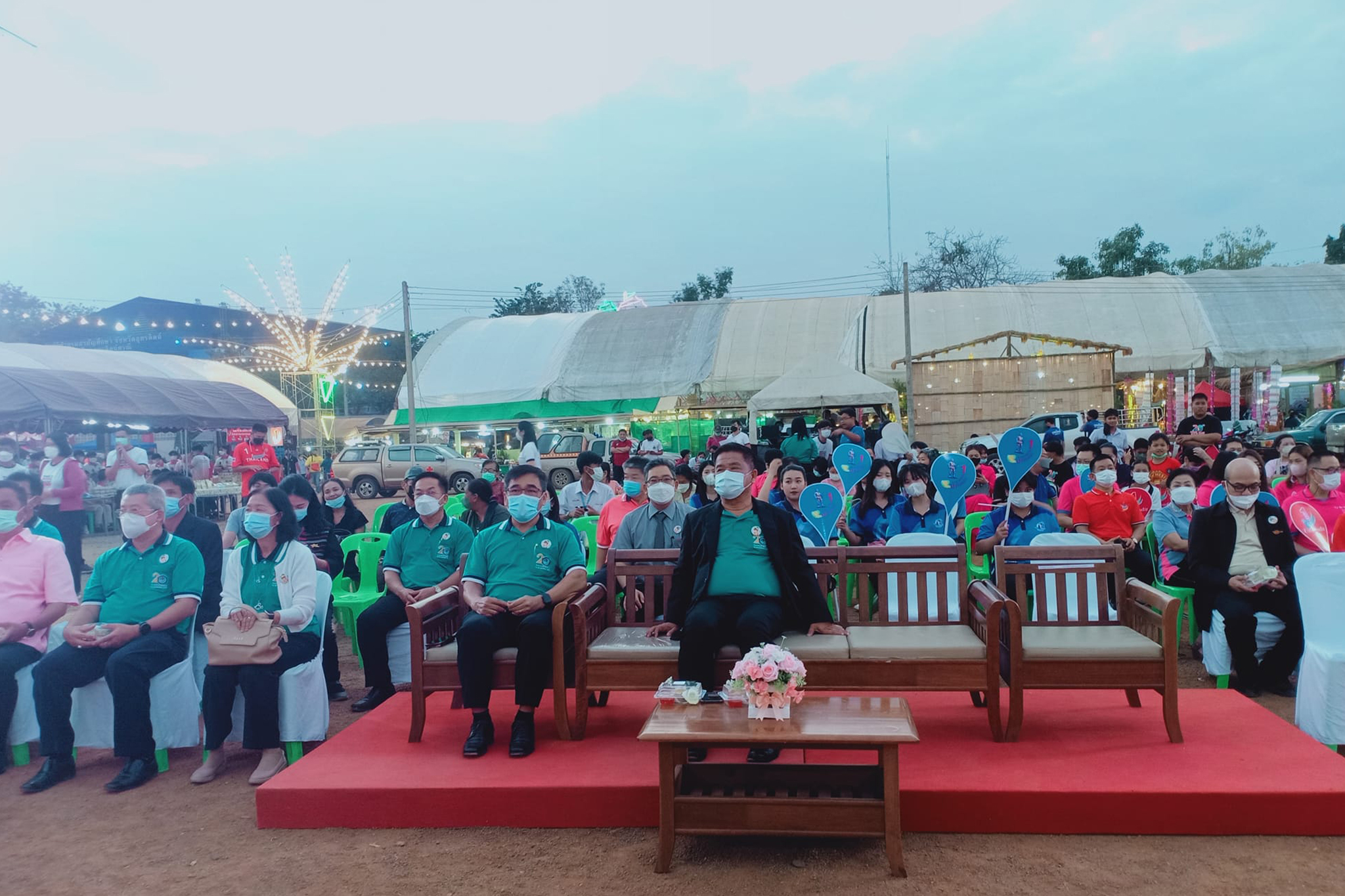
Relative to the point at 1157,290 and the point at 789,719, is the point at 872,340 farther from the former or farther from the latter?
the point at 789,719

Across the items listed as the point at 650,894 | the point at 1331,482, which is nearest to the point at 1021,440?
the point at 1331,482

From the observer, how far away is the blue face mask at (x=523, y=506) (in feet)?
14.2

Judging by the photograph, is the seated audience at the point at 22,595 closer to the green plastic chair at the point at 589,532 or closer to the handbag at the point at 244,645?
the handbag at the point at 244,645

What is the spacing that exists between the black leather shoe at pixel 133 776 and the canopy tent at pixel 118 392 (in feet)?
37.9

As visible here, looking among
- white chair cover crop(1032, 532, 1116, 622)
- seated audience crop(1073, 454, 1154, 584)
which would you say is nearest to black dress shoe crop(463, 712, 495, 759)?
white chair cover crop(1032, 532, 1116, 622)

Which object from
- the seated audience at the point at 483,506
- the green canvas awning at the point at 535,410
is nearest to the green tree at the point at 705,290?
the green canvas awning at the point at 535,410

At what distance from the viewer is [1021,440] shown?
5863 mm

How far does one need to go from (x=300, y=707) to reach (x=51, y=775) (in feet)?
3.84

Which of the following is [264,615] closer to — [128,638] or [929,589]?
[128,638]

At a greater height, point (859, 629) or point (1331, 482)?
point (1331, 482)

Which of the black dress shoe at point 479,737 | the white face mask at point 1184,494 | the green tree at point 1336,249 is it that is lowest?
the black dress shoe at point 479,737

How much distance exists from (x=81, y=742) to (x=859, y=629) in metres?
3.83

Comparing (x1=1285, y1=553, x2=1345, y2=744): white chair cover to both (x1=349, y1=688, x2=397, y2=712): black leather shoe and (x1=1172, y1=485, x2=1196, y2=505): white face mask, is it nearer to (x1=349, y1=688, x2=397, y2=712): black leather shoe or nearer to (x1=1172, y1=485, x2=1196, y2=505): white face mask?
(x1=1172, y1=485, x2=1196, y2=505): white face mask

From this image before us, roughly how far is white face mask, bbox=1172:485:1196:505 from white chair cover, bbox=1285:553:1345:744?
1.84 metres
